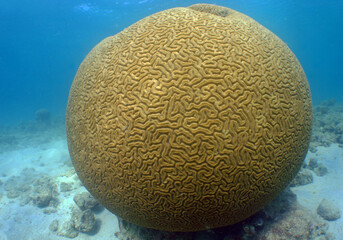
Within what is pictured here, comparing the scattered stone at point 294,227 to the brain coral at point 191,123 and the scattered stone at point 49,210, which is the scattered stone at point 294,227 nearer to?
the brain coral at point 191,123

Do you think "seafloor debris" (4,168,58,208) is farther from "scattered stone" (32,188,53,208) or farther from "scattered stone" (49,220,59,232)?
"scattered stone" (49,220,59,232)

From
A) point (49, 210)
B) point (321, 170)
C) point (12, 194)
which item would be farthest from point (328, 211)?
point (12, 194)

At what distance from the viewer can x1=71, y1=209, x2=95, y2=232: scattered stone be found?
4.92 meters

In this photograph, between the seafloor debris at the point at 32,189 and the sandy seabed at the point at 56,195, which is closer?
the sandy seabed at the point at 56,195

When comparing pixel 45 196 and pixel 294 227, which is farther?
pixel 45 196

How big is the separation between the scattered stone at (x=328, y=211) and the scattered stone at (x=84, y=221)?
5.02 metres

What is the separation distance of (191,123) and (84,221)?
14.3 ft

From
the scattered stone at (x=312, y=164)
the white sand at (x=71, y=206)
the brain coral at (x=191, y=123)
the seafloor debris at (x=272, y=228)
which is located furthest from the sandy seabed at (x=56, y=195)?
the brain coral at (x=191, y=123)

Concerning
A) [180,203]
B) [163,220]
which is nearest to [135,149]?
[180,203]

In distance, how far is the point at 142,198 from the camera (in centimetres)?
250

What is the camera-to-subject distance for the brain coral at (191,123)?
7.41 feet

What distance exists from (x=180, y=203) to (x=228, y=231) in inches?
56.5

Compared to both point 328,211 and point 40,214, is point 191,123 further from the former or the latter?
point 40,214

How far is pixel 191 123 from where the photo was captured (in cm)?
223
